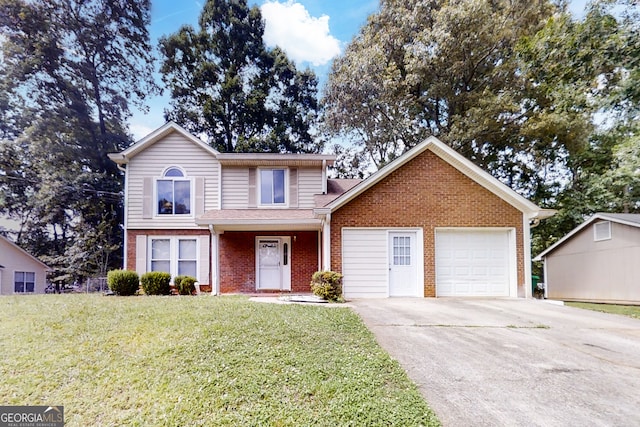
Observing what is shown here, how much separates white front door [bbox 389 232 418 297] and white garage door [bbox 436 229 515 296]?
73 cm

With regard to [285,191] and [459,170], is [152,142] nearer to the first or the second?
[285,191]

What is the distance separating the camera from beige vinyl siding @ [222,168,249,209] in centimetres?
1282

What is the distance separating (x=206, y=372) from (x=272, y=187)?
946 centimetres

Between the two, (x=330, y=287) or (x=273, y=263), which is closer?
(x=330, y=287)

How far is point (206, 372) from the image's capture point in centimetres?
400

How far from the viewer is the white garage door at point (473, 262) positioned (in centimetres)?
1005

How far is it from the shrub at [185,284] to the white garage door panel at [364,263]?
544 centimetres

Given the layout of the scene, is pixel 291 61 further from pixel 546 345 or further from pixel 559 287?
pixel 546 345

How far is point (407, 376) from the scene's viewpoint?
393cm

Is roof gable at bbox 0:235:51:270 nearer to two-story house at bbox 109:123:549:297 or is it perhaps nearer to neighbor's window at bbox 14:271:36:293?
neighbor's window at bbox 14:271:36:293

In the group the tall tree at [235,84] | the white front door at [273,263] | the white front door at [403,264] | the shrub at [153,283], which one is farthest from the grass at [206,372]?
the tall tree at [235,84]

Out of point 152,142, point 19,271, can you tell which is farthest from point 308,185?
point 19,271

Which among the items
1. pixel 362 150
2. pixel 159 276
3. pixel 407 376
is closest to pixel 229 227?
pixel 159 276

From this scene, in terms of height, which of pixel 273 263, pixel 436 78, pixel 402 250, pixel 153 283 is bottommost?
pixel 153 283
